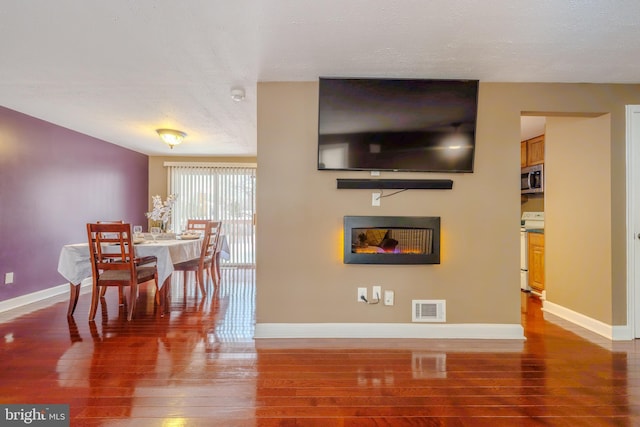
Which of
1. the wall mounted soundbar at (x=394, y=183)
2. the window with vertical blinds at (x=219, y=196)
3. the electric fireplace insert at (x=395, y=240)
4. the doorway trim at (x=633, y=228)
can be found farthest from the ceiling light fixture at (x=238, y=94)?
the doorway trim at (x=633, y=228)

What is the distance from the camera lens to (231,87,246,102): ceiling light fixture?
2752 millimetres

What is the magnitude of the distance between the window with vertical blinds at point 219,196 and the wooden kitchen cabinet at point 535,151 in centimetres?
454

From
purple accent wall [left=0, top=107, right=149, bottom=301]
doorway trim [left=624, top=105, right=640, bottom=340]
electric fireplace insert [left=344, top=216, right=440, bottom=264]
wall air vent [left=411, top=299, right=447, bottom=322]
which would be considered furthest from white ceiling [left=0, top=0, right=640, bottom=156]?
wall air vent [left=411, top=299, right=447, bottom=322]

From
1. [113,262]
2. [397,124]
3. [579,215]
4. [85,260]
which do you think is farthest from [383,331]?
[85,260]

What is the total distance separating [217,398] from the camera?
5.63ft

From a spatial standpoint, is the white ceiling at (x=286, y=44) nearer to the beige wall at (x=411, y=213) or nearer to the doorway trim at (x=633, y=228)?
the beige wall at (x=411, y=213)

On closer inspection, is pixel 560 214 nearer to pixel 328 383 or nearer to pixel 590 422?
pixel 590 422

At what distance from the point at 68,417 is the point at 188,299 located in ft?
6.92

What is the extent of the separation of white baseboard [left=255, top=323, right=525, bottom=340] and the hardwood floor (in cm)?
8

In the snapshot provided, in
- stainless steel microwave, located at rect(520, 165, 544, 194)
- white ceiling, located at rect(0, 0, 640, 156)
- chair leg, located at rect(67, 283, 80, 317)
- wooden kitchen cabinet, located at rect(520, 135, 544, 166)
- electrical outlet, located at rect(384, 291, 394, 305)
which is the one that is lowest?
chair leg, located at rect(67, 283, 80, 317)

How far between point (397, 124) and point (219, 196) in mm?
4325

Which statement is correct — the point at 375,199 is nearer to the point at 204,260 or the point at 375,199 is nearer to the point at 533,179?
the point at 204,260

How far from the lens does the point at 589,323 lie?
2748mm
